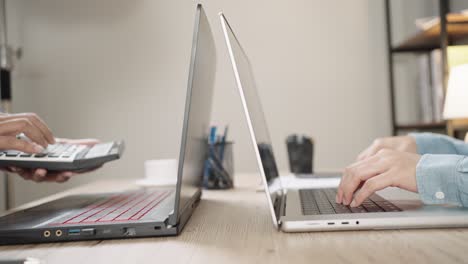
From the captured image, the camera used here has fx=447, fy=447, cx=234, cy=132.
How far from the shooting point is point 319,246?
0.52 m

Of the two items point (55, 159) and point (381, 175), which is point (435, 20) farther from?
point (55, 159)

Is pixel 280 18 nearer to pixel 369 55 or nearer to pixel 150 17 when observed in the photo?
pixel 369 55

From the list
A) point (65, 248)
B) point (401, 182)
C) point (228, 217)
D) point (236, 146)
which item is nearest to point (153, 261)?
point (65, 248)

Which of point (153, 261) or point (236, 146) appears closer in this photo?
point (153, 261)

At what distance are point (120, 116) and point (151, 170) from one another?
4.01 ft

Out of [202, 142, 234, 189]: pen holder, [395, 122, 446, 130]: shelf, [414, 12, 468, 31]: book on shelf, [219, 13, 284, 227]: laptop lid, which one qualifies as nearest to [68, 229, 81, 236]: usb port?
[219, 13, 284, 227]: laptop lid

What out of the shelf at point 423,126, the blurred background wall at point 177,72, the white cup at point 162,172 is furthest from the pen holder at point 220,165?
the shelf at point 423,126

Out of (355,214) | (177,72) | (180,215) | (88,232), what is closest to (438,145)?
(355,214)

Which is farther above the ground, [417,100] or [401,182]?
[417,100]

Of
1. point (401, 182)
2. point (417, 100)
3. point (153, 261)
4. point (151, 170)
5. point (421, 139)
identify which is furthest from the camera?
point (417, 100)

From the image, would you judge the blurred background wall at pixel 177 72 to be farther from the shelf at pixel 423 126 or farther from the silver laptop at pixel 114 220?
the silver laptop at pixel 114 220

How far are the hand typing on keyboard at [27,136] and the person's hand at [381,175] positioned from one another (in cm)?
61

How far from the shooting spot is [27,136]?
932mm

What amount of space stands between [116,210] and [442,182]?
506 millimetres
